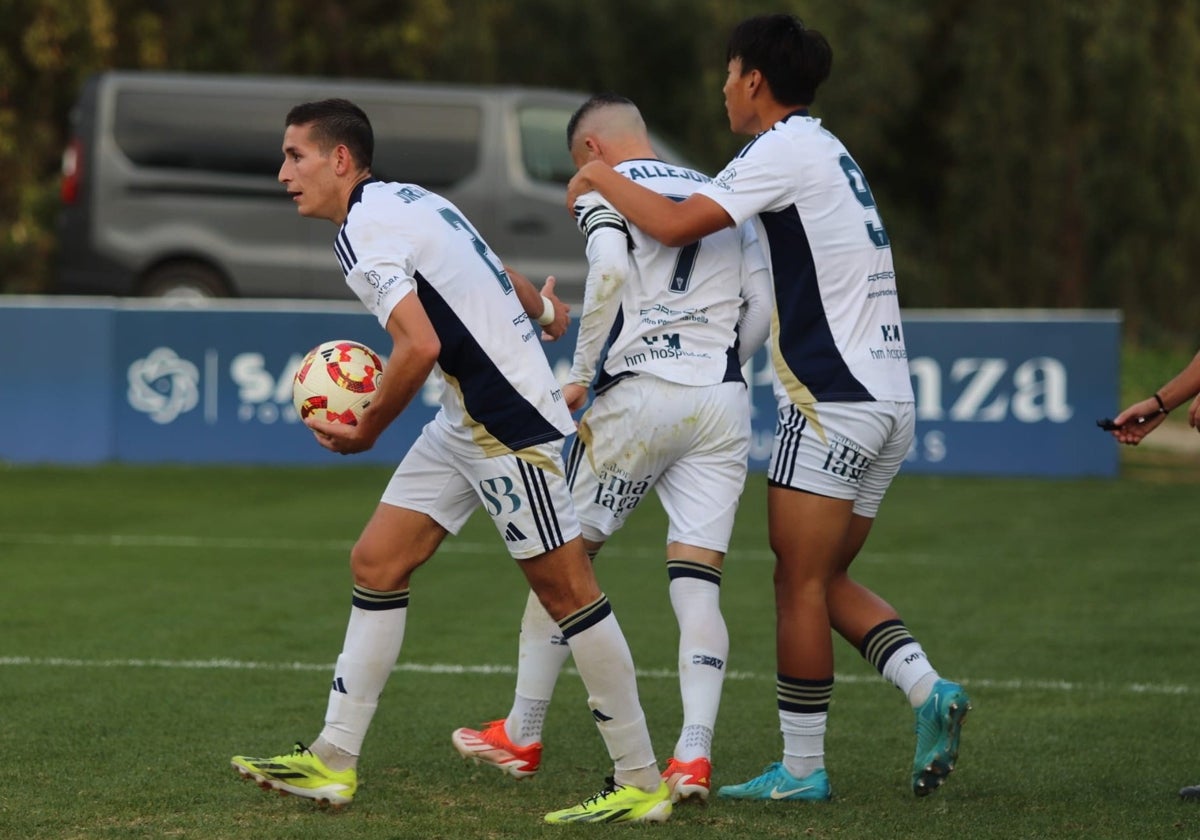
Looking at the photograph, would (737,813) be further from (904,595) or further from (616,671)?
(904,595)

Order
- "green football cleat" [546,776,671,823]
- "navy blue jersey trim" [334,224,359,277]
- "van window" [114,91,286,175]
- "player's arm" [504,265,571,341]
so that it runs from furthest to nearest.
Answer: "van window" [114,91,286,175] < "player's arm" [504,265,571,341] < "green football cleat" [546,776,671,823] < "navy blue jersey trim" [334,224,359,277]

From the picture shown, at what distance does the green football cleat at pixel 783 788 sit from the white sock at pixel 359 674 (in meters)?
1.09

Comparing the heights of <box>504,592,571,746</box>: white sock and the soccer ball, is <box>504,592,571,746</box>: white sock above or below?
below

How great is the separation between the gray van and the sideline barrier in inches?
87.2

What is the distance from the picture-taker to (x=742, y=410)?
5.66 meters

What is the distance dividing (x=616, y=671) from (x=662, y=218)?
1.30 metres

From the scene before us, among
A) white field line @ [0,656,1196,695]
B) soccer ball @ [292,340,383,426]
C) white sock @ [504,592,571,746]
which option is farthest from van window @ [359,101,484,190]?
soccer ball @ [292,340,383,426]

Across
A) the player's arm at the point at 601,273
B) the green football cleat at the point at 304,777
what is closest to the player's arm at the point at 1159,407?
the player's arm at the point at 601,273

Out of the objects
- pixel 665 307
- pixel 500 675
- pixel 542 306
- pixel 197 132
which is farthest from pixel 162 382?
pixel 665 307

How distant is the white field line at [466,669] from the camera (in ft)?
23.7

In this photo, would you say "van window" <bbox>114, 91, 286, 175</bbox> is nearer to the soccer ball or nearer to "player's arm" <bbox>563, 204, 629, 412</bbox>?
"player's arm" <bbox>563, 204, 629, 412</bbox>

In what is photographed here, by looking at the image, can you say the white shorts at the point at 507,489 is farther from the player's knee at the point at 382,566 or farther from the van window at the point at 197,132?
the van window at the point at 197,132

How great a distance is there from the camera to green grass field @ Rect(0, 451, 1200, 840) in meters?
5.23

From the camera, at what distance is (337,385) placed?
16.9 ft
